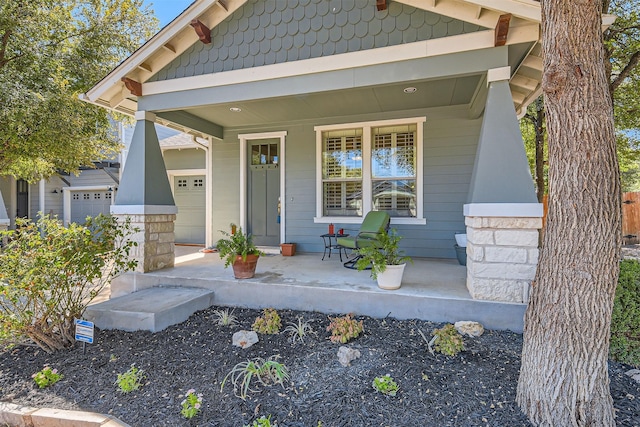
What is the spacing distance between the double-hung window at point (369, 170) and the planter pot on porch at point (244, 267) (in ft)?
7.31

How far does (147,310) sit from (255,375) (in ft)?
5.23

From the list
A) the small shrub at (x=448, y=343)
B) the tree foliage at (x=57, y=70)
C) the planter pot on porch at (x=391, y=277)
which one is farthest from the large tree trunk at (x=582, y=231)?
the tree foliage at (x=57, y=70)

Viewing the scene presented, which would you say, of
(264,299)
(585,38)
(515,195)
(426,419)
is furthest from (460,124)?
(426,419)

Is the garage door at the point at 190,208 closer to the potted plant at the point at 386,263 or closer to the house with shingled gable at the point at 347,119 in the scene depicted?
the house with shingled gable at the point at 347,119

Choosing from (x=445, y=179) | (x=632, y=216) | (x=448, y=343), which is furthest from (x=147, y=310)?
(x=632, y=216)

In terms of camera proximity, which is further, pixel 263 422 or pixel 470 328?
pixel 470 328

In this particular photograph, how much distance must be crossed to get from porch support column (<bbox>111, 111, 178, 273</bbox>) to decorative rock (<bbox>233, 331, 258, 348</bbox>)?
226 cm

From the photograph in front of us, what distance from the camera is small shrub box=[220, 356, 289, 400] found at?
2119 millimetres

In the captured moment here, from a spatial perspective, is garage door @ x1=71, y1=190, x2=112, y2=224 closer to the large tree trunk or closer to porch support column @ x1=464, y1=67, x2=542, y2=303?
porch support column @ x1=464, y1=67, x2=542, y2=303

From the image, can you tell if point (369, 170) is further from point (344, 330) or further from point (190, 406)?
point (190, 406)

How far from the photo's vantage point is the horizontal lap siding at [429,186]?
5324mm

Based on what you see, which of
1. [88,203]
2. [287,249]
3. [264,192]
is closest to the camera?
[287,249]

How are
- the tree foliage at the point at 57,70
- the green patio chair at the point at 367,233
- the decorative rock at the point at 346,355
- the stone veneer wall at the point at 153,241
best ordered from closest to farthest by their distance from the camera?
1. the decorative rock at the point at 346,355
2. the stone veneer wall at the point at 153,241
3. the green patio chair at the point at 367,233
4. the tree foliage at the point at 57,70

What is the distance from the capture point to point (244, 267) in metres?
3.99
